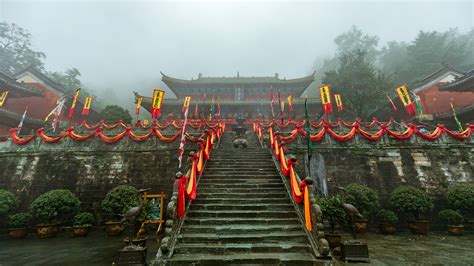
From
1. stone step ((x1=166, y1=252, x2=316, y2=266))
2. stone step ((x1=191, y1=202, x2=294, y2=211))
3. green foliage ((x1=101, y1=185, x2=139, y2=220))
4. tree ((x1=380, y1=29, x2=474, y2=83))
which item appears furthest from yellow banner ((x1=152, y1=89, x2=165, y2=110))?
tree ((x1=380, y1=29, x2=474, y2=83))

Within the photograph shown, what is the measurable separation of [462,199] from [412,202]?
203cm

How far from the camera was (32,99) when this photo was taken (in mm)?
19906

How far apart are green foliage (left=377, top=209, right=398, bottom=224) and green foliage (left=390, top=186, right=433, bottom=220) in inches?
13.3

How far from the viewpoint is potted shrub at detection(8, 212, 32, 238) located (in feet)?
26.9

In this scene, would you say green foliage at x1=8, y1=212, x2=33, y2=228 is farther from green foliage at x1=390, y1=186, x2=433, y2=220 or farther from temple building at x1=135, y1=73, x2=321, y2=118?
temple building at x1=135, y1=73, x2=321, y2=118

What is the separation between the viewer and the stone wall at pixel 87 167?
399 inches

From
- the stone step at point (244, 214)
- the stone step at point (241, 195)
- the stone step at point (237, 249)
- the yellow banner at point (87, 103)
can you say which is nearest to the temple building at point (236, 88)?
the yellow banner at point (87, 103)

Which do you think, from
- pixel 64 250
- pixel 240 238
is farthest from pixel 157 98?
pixel 240 238

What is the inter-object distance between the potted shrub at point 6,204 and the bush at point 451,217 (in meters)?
16.6

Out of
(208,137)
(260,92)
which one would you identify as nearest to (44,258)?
(208,137)

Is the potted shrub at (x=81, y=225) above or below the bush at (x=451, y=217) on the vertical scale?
below

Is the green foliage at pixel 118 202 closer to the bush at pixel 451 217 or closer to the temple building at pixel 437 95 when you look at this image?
the bush at pixel 451 217

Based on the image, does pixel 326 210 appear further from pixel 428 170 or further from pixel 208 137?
pixel 428 170

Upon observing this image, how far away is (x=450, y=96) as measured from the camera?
62.9 ft
